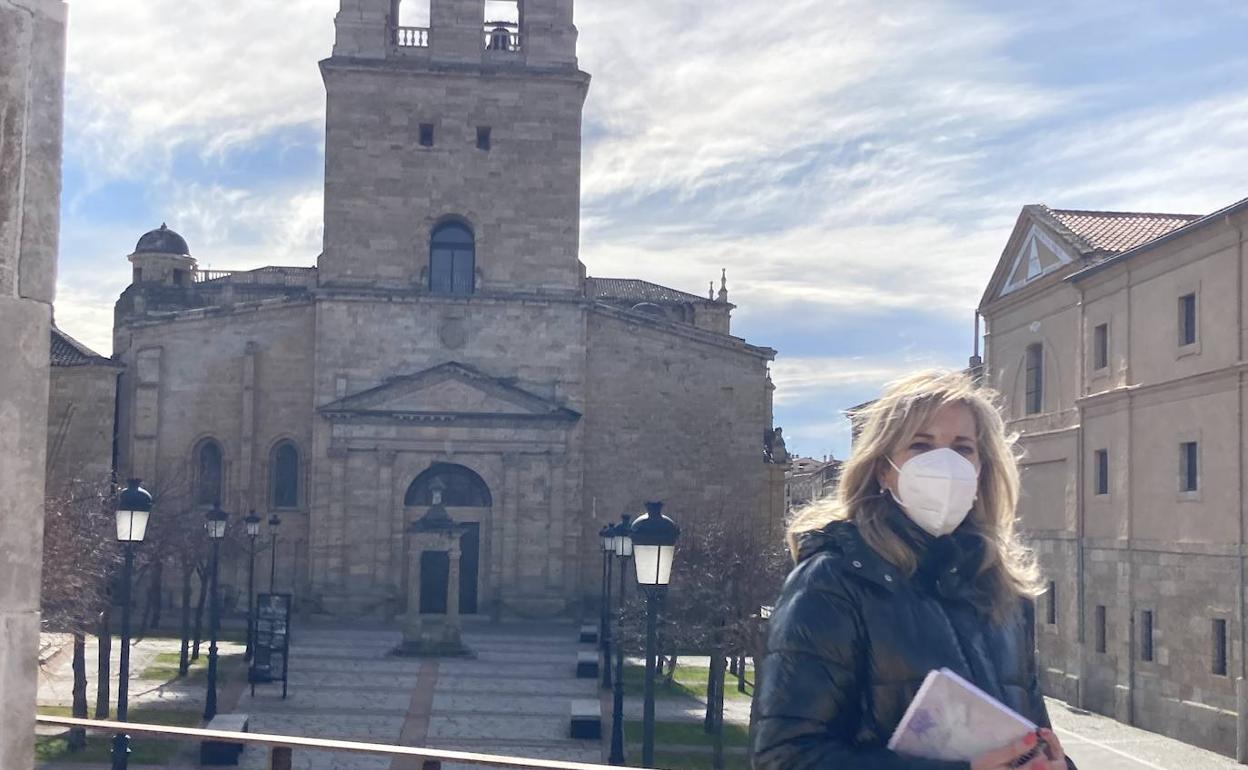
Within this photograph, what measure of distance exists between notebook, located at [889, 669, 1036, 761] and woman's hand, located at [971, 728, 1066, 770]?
0.02 m

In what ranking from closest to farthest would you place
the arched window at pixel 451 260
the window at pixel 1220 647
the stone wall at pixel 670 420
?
1. the window at pixel 1220 647
2. the stone wall at pixel 670 420
3. the arched window at pixel 451 260

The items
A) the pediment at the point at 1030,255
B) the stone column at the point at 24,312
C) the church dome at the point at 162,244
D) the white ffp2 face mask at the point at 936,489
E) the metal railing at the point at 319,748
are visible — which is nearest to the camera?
the white ffp2 face mask at the point at 936,489

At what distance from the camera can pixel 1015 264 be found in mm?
34719

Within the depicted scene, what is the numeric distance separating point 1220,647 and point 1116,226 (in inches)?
448

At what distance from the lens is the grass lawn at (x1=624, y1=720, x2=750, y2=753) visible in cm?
2266

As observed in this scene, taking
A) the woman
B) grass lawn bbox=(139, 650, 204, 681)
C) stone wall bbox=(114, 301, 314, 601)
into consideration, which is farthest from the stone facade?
the woman

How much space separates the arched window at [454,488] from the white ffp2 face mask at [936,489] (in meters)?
40.3

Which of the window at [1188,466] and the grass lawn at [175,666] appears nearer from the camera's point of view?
the window at [1188,466]

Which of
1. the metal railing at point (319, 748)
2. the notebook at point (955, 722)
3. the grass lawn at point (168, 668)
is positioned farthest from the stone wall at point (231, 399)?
the notebook at point (955, 722)

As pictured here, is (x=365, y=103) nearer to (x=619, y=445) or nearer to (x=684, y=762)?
(x=619, y=445)

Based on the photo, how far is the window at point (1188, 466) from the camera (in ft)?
85.0

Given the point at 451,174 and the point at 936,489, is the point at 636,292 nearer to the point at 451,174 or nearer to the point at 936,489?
the point at 451,174

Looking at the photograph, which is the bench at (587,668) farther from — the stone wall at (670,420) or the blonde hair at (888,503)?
the blonde hair at (888,503)

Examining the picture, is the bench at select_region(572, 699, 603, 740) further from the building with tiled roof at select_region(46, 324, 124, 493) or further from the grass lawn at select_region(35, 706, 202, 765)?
the building with tiled roof at select_region(46, 324, 124, 493)
